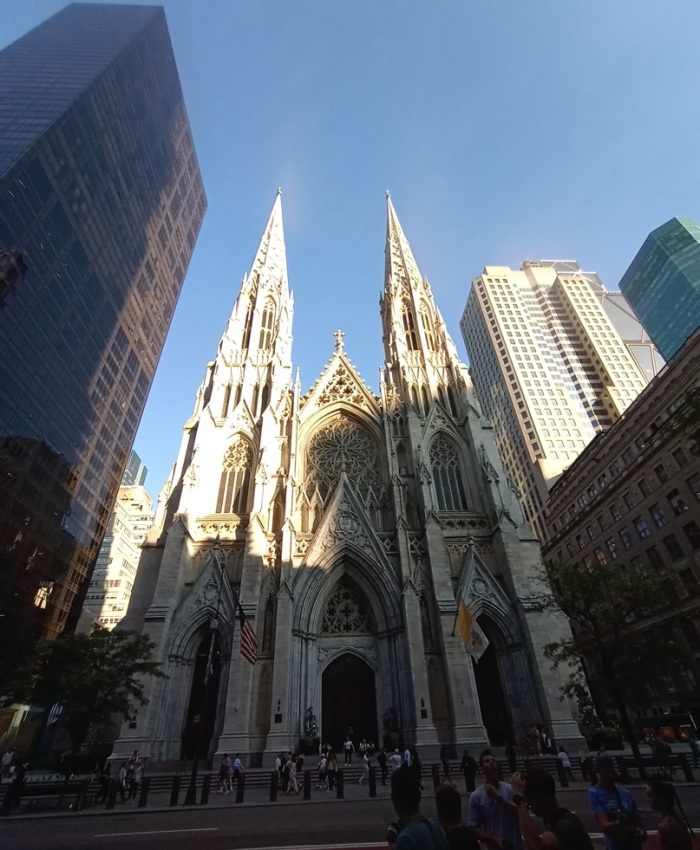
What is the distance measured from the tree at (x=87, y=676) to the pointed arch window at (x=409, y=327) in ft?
94.6

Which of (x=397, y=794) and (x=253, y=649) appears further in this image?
(x=253, y=649)

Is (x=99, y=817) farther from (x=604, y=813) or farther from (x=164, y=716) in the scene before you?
(x=604, y=813)

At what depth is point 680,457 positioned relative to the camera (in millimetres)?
31203

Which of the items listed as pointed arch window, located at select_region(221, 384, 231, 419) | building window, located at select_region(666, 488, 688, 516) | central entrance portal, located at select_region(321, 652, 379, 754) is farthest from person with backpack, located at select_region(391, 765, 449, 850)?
building window, located at select_region(666, 488, 688, 516)

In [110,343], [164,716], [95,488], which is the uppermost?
[110,343]

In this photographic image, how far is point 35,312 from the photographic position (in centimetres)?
3819

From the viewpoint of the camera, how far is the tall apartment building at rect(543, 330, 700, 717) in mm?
29234

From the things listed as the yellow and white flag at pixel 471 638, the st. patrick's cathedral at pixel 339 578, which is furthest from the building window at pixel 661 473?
the yellow and white flag at pixel 471 638

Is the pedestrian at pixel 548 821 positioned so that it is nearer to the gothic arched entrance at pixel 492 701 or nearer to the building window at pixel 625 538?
the gothic arched entrance at pixel 492 701

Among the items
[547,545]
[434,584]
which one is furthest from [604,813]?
[547,545]

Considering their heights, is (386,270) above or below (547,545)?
above

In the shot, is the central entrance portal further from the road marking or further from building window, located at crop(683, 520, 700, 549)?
building window, located at crop(683, 520, 700, 549)

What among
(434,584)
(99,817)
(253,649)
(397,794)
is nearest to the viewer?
(397,794)

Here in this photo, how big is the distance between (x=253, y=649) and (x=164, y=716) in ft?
25.2
